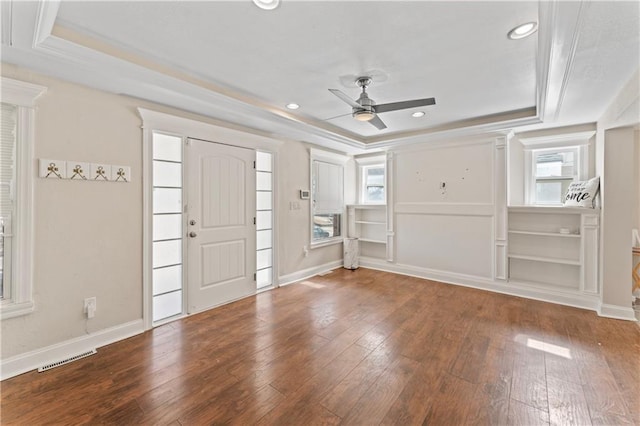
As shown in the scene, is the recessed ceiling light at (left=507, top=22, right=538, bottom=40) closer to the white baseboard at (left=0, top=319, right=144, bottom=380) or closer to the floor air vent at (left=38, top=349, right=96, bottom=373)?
the white baseboard at (left=0, top=319, right=144, bottom=380)

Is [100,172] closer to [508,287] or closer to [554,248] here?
[508,287]

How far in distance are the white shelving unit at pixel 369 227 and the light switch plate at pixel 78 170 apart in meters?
4.31

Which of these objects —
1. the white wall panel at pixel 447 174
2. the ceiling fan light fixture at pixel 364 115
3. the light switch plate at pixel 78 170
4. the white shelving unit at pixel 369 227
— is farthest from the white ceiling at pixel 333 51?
the white shelving unit at pixel 369 227

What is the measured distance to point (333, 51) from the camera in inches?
89.8

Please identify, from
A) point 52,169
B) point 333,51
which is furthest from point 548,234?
point 52,169

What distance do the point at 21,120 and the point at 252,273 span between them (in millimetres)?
2801

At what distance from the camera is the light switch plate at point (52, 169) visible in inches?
92.0

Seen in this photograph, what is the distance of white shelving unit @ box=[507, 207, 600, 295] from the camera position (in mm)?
3623

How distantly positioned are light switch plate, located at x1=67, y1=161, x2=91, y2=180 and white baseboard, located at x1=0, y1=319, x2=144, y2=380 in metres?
1.42

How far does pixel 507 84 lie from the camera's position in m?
2.88

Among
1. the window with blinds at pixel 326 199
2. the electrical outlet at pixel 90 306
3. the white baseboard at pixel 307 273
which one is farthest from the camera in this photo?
the window with blinds at pixel 326 199

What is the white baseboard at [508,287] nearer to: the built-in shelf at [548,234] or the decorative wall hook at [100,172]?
the built-in shelf at [548,234]

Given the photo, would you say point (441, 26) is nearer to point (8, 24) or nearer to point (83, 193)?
point (8, 24)

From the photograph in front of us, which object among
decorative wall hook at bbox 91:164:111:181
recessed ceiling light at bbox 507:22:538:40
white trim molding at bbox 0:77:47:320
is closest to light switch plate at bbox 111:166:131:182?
decorative wall hook at bbox 91:164:111:181
